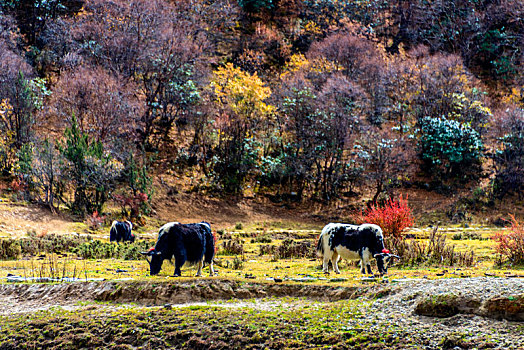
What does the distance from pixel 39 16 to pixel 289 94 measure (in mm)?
27546

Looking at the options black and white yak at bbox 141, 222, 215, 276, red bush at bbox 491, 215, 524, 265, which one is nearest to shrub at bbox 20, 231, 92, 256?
black and white yak at bbox 141, 222, 215, 276

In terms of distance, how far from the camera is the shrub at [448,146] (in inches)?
1618

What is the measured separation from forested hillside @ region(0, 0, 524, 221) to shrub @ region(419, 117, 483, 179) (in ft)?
0.33

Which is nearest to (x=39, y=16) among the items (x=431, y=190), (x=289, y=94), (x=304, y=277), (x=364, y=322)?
(x=289, y=94)

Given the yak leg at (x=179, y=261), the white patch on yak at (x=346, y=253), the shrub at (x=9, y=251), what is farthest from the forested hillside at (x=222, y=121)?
the yak leg at (x=179, y=261)

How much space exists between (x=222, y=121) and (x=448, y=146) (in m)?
16.7

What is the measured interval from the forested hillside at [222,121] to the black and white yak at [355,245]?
1988 centimetres

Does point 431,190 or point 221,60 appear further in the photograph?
point 221,60

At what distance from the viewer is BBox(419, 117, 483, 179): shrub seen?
41094 millimetres

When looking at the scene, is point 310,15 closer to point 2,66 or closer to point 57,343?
point 2,66

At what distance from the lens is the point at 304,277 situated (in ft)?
43.0

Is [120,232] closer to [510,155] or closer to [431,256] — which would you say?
[431,256]

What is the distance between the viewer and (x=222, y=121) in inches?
1620

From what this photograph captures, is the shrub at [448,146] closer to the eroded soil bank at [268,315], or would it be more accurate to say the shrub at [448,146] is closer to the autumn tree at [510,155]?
the autumn tree at [510,155]
